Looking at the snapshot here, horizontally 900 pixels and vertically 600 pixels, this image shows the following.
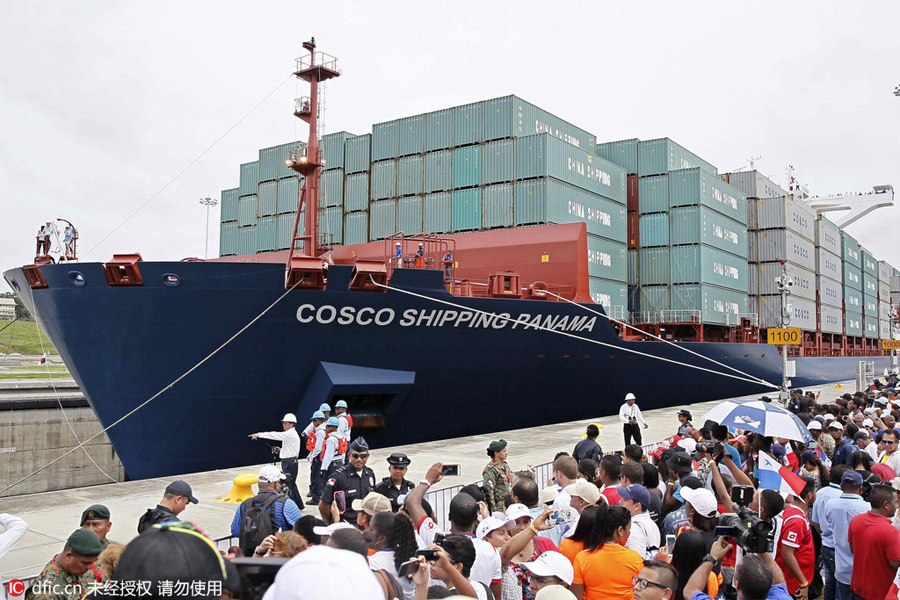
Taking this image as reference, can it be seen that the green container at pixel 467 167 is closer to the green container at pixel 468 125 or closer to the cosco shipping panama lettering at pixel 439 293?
the cosco shipping panama lettering at pixel 439 293

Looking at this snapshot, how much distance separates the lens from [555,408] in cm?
1773

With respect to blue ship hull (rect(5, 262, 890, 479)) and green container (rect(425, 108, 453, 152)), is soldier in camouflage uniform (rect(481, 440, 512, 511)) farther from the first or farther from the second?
green container (rect(425, 108, 453, 152))

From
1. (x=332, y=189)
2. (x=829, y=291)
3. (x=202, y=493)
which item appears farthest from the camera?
(x=829, y=291)

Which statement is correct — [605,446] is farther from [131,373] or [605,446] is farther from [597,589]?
[597,589]

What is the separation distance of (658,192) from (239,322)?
19666 mm

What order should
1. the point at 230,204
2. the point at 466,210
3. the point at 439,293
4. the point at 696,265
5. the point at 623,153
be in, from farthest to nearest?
the point at 230,204 < the point at 623,153 < the point at 696,265 < the point at 466,210 < the point at 439,293

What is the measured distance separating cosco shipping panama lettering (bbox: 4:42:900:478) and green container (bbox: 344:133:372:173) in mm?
79

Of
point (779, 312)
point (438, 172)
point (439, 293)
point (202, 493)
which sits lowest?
point (202, 493)

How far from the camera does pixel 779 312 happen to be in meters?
31.7

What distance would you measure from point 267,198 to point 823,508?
85.1 feet

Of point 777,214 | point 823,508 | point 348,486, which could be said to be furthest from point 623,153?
point 348,486

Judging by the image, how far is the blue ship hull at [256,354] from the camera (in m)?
12.0

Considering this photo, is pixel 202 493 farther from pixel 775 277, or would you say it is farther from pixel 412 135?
pixel 775 277

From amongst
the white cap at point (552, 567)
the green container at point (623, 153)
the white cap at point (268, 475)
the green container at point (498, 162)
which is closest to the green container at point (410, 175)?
the green container at point (498, 162)
